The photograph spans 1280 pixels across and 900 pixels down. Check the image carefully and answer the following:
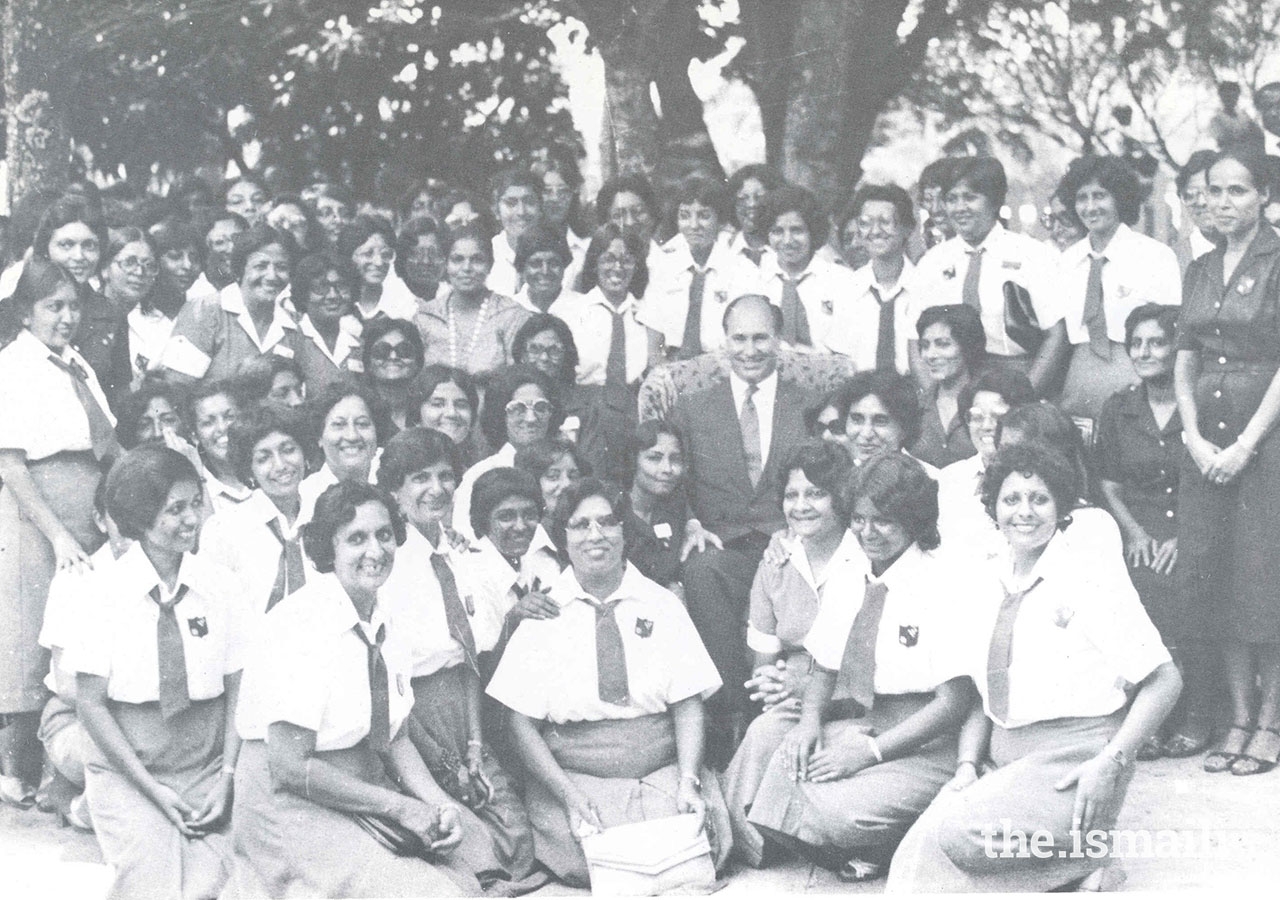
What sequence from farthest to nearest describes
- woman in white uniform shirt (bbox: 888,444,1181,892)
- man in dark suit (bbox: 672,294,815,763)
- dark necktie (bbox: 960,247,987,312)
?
dark necktie (bbox: 960,247,987,312) < man in dark suit (bbox: 672,294,815,763) < woman in white uniform shirt (bbox: 888,444,1181,892)

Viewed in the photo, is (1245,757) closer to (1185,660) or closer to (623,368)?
(1185,660)

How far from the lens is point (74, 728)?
4254 mm

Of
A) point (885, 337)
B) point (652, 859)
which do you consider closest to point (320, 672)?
point (652, 859)

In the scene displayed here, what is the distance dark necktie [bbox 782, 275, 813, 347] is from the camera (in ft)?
16.9

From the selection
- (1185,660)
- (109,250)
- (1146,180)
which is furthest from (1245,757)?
(109,250)

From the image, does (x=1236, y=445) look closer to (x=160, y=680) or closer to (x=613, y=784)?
(x=613, y=784)

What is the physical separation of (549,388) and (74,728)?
1.49m

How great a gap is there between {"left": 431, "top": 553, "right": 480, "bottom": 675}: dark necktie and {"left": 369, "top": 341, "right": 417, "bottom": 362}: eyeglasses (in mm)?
798

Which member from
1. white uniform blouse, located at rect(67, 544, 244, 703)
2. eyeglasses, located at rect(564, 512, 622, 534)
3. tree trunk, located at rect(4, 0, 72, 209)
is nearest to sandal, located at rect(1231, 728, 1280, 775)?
eyeglasses, located at rect(564, 512, 622, 534)

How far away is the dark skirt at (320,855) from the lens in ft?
12.6

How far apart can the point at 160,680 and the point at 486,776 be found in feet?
A: 2.61

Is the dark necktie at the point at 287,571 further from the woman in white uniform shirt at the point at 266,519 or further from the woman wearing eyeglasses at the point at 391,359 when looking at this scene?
the woman wearing eyeglasses at the point at 391,359

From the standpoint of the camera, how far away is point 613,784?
409 centimetres

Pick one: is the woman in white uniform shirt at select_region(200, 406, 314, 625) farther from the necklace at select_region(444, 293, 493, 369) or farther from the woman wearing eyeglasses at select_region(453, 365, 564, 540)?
the necklace at select_region(444, 293, 493, 369)
